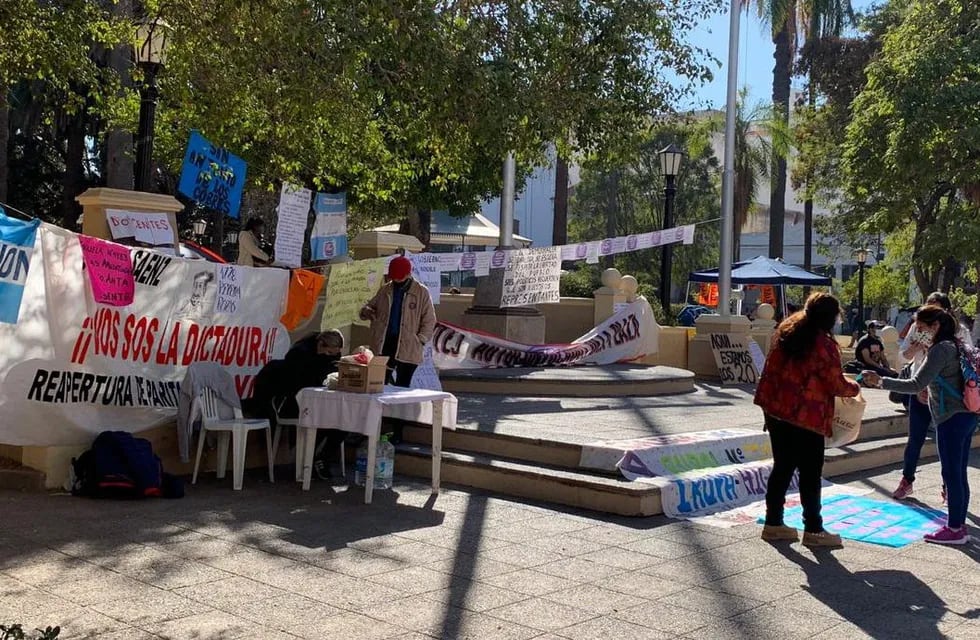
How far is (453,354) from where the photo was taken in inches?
607

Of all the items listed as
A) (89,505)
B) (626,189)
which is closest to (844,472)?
(89,505)

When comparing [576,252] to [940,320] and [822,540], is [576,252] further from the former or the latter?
[822,540]

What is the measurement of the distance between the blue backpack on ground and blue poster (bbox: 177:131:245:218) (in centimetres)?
283

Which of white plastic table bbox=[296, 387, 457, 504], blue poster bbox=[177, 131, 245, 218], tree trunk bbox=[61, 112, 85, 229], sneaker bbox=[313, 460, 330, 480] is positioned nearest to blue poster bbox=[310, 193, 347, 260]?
blue poster bbox=[177, 131, 245, 218]

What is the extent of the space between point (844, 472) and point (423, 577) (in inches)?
241

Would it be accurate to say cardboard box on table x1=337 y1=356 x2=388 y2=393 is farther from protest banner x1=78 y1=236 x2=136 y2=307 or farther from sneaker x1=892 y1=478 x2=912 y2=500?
sneaker x1=892 y1=478 x2=912 y2=500

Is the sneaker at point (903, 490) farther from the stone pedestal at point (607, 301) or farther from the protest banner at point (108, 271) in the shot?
the stone pedestal at point (607, 301)

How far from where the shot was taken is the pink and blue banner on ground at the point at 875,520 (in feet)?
25.4

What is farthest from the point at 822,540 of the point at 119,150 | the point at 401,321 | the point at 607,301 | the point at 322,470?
the point at 119,150

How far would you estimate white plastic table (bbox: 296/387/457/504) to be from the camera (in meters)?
8.02

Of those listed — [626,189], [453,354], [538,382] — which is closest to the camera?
[538,382]

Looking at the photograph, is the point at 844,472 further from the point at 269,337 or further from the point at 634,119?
the point at 269,337

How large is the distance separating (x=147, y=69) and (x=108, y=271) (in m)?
2.69

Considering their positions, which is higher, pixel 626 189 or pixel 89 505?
pixel 626 189
